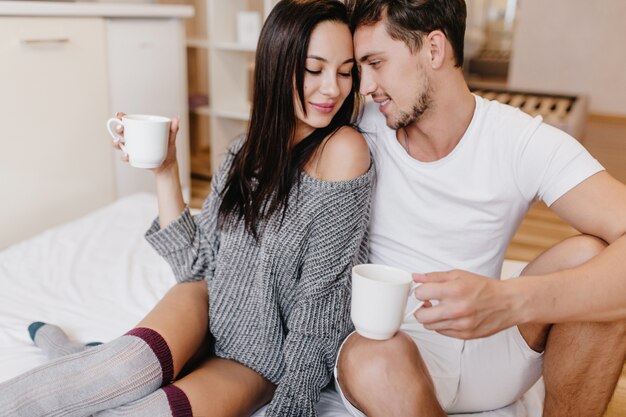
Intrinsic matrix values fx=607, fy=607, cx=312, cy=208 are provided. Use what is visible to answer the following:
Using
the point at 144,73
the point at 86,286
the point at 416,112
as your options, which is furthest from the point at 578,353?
the point at 144,73

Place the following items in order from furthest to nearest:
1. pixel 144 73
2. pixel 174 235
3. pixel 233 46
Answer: pixel 233 46, pixel 144 73, pixel 174 235

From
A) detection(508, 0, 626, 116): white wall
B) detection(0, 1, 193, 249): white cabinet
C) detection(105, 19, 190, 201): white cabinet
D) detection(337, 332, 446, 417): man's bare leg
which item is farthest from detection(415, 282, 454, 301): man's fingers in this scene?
detection(508, 0, 626, 116): white wall

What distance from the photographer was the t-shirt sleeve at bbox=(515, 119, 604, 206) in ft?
3.51

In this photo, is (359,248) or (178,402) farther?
(359,248)

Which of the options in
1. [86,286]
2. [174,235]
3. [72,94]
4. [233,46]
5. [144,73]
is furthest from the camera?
[233,46]

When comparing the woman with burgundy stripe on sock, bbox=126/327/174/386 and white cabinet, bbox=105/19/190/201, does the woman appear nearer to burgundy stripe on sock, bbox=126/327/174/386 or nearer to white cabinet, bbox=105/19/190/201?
burgundy stripe on sock, bbox=126/327/174/386

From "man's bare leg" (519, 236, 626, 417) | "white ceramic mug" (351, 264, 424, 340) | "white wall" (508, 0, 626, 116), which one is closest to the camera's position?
"white ceramic mug" (351, 264, 424, 340)

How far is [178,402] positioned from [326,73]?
63cm

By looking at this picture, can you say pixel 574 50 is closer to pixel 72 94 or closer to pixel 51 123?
pixel 72 94

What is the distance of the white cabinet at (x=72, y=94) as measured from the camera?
204 cm

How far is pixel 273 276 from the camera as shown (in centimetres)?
112

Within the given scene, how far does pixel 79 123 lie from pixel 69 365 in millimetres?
1484

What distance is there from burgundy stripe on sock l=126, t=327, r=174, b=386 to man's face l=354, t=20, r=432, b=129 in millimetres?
609

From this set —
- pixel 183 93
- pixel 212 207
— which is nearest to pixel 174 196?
pixel 212 207
